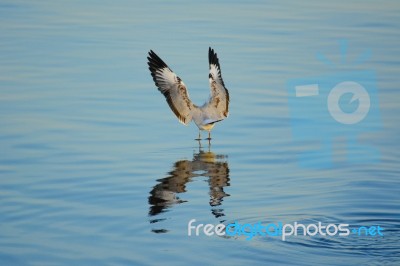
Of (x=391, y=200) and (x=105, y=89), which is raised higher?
(x=105, y=89)

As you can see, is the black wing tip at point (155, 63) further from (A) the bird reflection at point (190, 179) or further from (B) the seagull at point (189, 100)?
(A) the bird reflection at point (190, 179)

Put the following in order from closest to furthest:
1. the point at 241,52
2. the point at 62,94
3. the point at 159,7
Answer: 1. the point at 62,94
2. the point at 241,52
3. the point at 159,7

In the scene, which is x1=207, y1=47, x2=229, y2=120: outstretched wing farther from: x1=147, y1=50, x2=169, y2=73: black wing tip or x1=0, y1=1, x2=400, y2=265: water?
x1=147, y1=50, x2=169, y2=73: black wing tip

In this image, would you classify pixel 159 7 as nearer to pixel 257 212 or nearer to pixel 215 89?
pixel 215 89

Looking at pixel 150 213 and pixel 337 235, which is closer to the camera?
pixel 337 235

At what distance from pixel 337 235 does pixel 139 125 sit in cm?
457

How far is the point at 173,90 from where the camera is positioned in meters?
Answer: 13.5

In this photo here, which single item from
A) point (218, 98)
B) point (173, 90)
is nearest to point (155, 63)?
point (173, 90)

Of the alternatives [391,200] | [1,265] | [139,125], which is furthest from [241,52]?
[1,265]

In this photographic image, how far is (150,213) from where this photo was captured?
9.89 m

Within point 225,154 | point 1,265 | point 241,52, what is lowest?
A: point 1,265

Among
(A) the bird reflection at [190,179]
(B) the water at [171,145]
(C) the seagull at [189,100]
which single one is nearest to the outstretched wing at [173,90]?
(C) the seagull at [189,100]

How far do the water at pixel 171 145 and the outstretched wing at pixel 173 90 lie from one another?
266 millimetres

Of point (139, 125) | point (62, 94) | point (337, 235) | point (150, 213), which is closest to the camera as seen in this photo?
point (337, 235)
